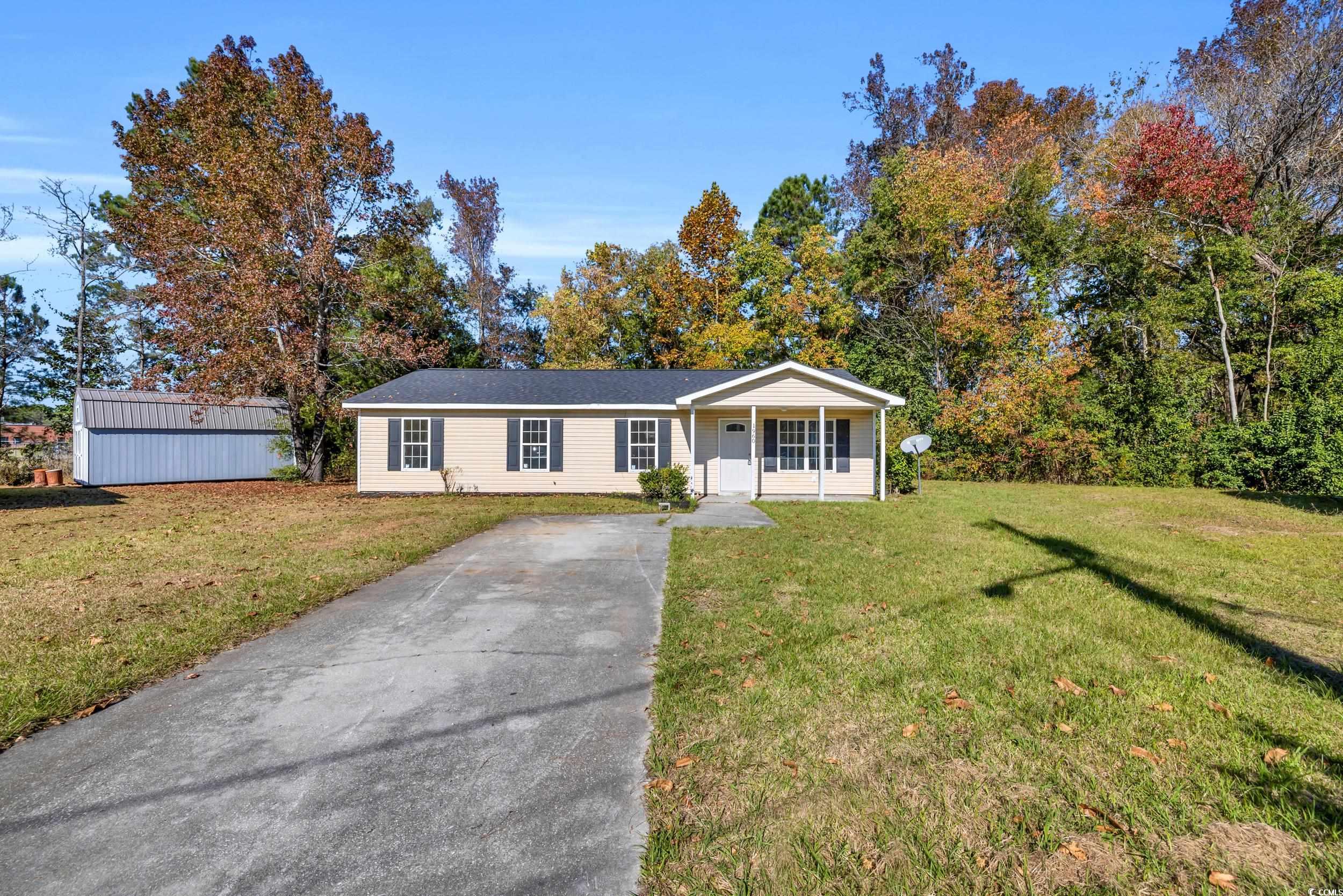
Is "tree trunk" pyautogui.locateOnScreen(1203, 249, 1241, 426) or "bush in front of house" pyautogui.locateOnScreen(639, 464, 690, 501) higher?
"tree trunk" pyautogui.locateOnScreen(1203, 249, 1241, 426)

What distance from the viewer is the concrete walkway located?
10.8 metres

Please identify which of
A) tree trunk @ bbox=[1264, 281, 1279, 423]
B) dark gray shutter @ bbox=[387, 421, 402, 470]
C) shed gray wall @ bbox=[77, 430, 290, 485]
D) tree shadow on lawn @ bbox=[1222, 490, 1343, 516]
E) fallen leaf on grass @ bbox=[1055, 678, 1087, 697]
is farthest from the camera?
shed gray wall @ bbox=[77, 430, 290, 485]

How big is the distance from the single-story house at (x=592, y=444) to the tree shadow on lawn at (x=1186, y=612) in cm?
695

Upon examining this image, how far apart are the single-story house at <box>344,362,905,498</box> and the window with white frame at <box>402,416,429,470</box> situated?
0.03 meters

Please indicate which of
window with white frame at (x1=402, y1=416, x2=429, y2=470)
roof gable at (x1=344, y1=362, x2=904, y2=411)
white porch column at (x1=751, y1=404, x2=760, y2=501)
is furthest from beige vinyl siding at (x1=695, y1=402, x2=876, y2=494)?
window with white frame at (x1=402, y1=416, x2=429, y2=470)

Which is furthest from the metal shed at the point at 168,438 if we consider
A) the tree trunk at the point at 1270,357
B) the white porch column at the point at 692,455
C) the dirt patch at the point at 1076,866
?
the tree trunk at the point at 1270,357

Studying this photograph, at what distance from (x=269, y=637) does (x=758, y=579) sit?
469 cm

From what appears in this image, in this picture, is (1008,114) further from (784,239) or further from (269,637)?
(269,637)

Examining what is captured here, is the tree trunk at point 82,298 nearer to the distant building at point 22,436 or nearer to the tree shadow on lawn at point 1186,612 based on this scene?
the distant building at point 22,436

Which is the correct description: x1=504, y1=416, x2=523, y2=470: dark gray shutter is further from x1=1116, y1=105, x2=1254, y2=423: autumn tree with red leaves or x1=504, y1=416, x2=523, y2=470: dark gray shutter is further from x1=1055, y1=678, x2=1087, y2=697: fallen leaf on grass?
x1=1116, y1=105, x2=1254, y2=423: autumn tree with red leaves

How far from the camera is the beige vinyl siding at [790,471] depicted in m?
15.9

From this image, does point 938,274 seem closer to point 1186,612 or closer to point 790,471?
point 790,471

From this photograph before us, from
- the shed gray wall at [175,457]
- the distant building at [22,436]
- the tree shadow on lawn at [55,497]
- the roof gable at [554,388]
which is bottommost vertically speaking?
the tree shadow on lawn at [55,497]

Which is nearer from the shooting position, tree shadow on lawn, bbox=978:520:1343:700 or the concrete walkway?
tree shadow on lawn, bbox=978:520:1343:700
